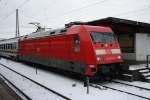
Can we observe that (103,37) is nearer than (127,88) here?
No

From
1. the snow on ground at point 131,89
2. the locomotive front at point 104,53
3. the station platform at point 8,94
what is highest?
the locomotive front at point 104,53

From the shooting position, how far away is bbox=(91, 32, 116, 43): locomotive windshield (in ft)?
41.6

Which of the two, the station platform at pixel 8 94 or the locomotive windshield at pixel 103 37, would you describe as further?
the locomotive windshield at pixel 103 37

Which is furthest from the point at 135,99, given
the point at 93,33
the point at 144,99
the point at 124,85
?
the point at 93,33

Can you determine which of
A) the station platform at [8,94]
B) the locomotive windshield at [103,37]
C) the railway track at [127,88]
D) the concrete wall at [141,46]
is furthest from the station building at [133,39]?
the station platform at [8,94]

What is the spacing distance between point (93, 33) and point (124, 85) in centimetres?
305

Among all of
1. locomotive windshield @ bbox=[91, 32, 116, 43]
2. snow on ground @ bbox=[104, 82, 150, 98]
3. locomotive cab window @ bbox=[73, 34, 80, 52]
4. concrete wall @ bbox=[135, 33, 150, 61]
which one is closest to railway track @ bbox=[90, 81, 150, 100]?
snow on ground @ bbox=[104, 82, 150, 98]

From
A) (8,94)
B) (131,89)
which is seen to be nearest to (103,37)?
(131,89)

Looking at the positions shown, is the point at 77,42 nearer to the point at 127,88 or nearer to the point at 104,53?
Answer: the point at 104,53

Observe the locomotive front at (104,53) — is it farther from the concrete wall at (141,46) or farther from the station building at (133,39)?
the concrete wall at (141,46)

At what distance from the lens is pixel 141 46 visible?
54.4 ft

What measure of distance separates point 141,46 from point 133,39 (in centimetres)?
71

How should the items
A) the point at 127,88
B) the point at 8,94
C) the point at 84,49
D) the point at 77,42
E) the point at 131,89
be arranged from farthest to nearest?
1. the point at 77,42
2. the point at 84,49
3. the point at 127,88
4. the point at 131,89
5. the point at 8,94

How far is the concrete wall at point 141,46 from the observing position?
643 inches
